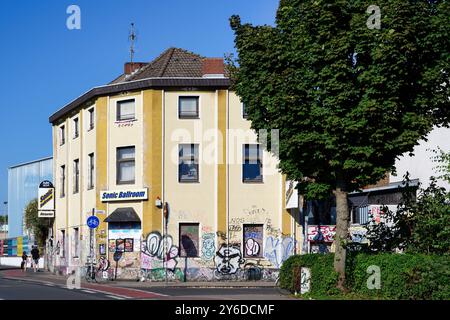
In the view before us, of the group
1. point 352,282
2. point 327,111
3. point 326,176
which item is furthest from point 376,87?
point 352,282

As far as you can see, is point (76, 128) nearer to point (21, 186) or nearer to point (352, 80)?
point (352, 80)

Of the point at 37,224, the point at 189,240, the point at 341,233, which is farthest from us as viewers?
the point at 37,224

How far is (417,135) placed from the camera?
2158 centimetres

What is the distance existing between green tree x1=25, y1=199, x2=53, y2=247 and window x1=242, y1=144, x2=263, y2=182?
1769cm

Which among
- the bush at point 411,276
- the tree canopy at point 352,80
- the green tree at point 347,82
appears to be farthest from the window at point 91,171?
the bush at point 411,276

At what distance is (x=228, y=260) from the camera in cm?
3784

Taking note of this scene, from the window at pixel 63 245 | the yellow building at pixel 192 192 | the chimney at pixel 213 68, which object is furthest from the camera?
the window at pixel 63 245

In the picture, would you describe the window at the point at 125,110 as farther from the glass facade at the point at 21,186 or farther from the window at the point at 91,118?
the glass facade at the point at 21,186

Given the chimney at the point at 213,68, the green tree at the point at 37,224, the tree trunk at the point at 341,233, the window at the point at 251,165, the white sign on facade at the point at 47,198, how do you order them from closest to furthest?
the tree trunk at the point at 341,233 → the window at the point at 251,165 → the chimney at the point at 213,68 → the white sign on facade at the point at 47,198 → the green tree at the point at 37,224

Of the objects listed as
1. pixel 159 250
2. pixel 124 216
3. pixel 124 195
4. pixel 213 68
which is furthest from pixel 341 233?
pixel 213 68

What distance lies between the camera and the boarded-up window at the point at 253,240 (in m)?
38.2

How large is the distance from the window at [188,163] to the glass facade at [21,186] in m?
29.2

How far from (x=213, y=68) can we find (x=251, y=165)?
511cm
